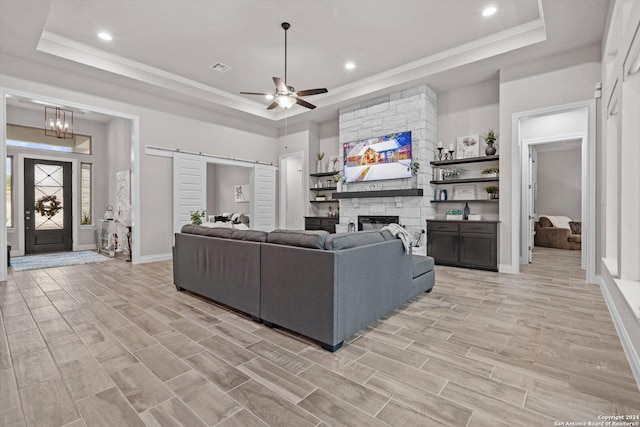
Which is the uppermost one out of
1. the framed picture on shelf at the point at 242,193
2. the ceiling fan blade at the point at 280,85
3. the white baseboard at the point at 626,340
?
the ceiling fan blade at the point at 280,85

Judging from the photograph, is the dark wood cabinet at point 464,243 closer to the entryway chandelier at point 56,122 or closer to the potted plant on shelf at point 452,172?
the potted plant on shelf at point 452,172

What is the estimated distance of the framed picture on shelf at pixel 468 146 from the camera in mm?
5336

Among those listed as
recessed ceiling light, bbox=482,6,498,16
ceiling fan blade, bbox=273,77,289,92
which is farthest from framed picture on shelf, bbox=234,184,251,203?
recessed ceiling light, bbox=482,6,498,16

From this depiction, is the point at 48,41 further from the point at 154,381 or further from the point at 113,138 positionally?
the point at 154,381

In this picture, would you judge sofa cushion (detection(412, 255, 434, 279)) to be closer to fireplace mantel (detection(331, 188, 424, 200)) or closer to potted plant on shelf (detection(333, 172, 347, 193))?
fireplace mantel (detection(331, 188, 424, 200))

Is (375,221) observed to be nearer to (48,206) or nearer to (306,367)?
(306,367)

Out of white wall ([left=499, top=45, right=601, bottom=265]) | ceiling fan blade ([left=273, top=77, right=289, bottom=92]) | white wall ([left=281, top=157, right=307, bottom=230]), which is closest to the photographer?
ceiling fan blade ([left=273, top=77, right=289, bottom=92])

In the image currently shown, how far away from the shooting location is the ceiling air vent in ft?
17.0

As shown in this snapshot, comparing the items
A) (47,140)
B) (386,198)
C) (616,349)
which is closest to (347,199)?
(386,198)

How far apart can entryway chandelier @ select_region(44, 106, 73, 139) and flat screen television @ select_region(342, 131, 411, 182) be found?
20.8 ft

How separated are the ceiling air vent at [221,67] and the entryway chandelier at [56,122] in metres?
4.14

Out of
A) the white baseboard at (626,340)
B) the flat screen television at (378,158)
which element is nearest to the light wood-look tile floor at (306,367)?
the white baseboard at (626,340)

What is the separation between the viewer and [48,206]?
732 centimetres

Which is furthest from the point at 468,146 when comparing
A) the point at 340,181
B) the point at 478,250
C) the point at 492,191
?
the point at 340,181
